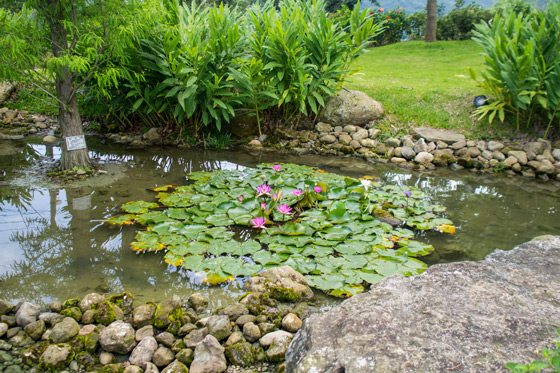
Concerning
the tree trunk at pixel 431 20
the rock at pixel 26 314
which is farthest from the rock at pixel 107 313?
the tree trunk at pixel 431 20

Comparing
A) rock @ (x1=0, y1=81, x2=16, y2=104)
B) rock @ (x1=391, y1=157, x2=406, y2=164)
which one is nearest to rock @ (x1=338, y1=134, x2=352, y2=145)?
rock @ (x1=391, y1=157, x2=406, y2=164)

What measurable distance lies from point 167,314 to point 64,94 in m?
3.62

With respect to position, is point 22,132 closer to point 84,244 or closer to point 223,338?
point 84,244

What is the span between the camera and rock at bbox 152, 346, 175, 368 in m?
2.04

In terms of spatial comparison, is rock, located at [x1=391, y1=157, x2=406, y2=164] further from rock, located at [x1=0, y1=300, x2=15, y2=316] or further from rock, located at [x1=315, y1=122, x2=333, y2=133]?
rock, located at [x1=0, y1=300, x2=15, y2=316]

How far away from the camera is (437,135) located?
637cm

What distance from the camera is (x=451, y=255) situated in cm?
331

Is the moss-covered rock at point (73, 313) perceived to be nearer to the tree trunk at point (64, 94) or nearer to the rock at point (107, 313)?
the rock at point (107, 313)

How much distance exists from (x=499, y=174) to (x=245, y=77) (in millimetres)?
4039

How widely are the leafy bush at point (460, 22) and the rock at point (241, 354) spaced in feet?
57.1

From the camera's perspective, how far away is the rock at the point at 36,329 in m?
2.17

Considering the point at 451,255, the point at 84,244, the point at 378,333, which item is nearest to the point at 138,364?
the point at 378,333

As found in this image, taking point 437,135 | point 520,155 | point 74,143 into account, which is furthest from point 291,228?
point 520,155

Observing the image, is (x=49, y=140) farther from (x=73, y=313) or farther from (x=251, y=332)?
(x=251, y=332)
